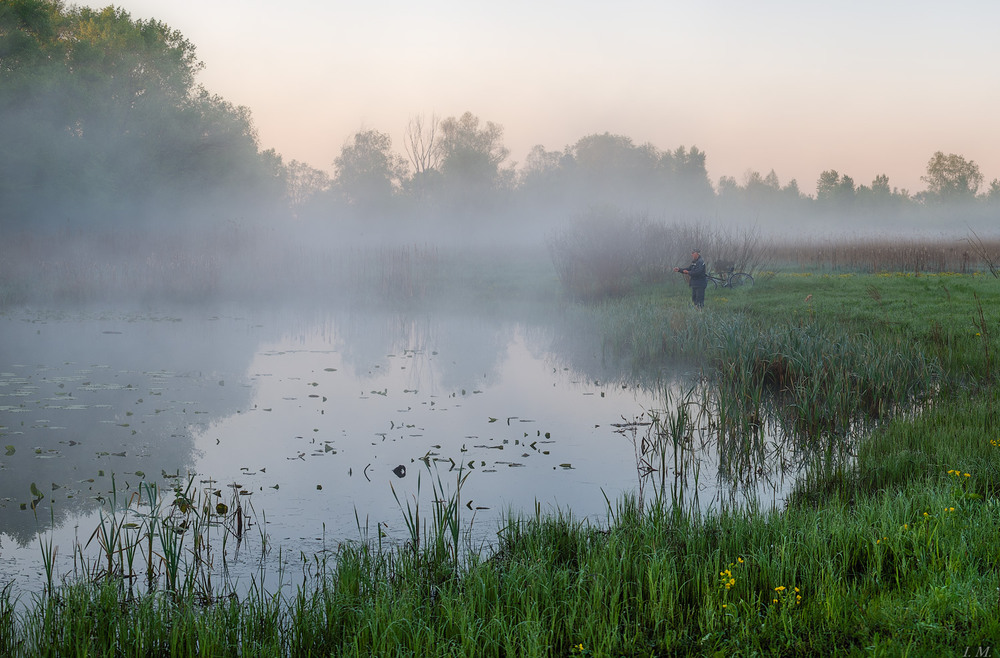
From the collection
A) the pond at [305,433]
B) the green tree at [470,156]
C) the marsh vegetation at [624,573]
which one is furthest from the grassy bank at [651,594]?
the green tree at [470,156]

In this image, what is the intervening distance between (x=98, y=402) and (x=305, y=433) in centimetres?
400

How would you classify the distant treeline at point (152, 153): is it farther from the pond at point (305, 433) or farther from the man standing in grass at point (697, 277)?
the pond at point (305, 433)

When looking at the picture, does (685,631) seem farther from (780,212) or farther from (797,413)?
(780,212)

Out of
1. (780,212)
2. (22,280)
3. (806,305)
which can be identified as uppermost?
(780,212)

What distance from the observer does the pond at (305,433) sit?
6.65 m

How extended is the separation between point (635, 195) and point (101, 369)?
85.6 m

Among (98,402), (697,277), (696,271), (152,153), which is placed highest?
(152,153)

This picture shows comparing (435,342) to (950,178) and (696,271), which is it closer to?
(696,271)

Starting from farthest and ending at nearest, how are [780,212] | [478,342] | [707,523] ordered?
1. [780,212]
2. [478,342]
3. [707,523]

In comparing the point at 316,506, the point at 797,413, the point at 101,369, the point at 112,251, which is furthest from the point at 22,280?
the point at 797,413

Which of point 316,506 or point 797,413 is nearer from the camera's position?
point 316,506

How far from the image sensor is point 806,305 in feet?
59.2

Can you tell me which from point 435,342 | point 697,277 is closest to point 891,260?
point 697,277

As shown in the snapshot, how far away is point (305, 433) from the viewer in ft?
32.8
